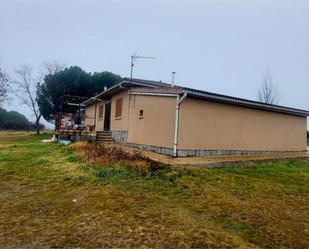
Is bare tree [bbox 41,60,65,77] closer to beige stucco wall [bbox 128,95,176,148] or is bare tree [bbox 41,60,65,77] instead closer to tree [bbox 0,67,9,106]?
tree [bbox 0,67,9,106]

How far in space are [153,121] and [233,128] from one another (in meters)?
3.66

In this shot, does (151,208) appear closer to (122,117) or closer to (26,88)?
(122,117)

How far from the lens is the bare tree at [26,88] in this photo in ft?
118

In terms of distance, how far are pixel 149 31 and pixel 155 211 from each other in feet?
62.9

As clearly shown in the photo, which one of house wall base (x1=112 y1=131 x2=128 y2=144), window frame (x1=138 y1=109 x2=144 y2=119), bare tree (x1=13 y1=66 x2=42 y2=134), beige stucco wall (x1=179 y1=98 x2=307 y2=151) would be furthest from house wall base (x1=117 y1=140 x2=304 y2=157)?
bare tree (x1=13 y1=66 x2=42 y2=134)

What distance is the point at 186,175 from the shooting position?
28.4 ft

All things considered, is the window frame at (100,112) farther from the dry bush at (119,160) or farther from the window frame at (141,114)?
the dry bush at (119,160)

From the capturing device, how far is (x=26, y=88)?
37500mm

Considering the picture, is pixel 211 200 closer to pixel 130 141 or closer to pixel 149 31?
pixel 130 141

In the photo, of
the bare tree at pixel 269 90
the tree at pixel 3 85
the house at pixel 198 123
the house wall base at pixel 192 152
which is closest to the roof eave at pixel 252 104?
the house at pixel 198 123

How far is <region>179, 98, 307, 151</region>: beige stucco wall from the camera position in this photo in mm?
12711

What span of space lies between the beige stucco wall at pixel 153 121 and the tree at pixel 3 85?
71.2 ft

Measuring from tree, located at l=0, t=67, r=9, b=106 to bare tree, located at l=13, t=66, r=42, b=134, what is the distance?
11.7 feet

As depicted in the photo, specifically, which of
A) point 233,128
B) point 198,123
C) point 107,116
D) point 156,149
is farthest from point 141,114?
point 107,116
